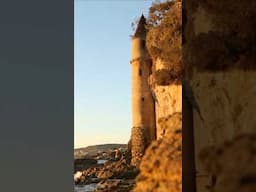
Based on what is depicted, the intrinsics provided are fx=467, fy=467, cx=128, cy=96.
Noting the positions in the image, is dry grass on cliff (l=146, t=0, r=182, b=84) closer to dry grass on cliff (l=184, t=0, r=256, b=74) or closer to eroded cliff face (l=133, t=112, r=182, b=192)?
eroded cliff face (l=133, t=112, r=182, b=192)

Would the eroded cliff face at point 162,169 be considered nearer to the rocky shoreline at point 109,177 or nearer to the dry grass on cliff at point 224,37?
the dry grass on cliff at point 224,37

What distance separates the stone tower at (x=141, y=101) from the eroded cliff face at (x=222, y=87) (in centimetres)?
1537

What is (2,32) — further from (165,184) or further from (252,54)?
(165,184)

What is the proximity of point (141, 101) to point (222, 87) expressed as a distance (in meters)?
16.5

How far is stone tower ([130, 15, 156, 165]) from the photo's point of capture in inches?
712

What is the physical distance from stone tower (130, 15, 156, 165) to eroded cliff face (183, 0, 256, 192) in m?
15.4

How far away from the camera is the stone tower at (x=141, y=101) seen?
712 inches

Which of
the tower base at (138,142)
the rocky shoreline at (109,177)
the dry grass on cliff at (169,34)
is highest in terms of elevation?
the dry grass on cliff at (169,34)

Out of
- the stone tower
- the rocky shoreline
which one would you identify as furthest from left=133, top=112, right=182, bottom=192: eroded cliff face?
the stone tower

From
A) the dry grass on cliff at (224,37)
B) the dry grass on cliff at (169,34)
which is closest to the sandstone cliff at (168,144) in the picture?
the dry grass on cliff at (169,34)

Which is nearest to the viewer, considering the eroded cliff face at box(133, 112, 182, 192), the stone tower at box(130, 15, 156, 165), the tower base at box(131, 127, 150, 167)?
the eroded cliff face at box(133, 112, 182, 192)

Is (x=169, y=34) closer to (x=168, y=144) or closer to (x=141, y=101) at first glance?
(x=168, y=144)

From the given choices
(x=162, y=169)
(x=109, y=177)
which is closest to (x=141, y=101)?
(x=109, y=177)

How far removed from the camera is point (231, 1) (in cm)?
230
